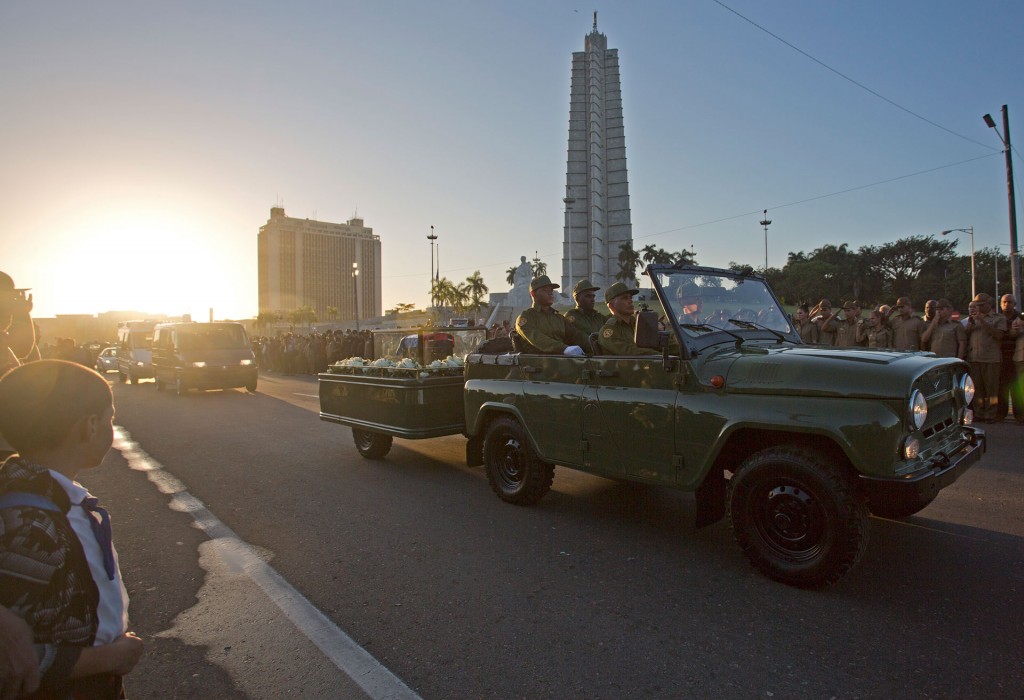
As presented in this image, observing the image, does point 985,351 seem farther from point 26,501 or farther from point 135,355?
point 135,355

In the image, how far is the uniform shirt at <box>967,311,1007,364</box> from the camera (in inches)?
395

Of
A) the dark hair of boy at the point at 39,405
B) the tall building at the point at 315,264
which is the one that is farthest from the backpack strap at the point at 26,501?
the tall building at the point at 315,264

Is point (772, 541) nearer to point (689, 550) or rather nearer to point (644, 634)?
point (689, 550)

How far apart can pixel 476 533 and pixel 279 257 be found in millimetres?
133059

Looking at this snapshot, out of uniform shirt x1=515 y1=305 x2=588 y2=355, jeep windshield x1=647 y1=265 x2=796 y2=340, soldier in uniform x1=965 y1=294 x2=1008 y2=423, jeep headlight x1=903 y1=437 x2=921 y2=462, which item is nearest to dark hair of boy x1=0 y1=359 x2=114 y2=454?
jeep windshield x1=647 y1=265 x2=796 y2=340

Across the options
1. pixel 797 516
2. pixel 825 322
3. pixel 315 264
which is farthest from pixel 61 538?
pixel 315 264

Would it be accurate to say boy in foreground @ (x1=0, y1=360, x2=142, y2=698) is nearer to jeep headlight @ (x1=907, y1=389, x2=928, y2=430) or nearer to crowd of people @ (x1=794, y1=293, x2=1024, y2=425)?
jeep headlight @ (x1=907, y1=389, x2=928, y2=430)

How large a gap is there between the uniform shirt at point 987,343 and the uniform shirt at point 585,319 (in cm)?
776

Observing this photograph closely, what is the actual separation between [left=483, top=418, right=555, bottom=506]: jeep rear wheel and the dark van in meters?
13.7

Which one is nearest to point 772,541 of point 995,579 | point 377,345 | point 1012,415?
point 995,579

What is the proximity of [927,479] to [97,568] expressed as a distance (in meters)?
3.83

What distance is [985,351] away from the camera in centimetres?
1012

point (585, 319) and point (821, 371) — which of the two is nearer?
point (821, 371)

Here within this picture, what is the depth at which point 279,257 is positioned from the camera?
416 feet
